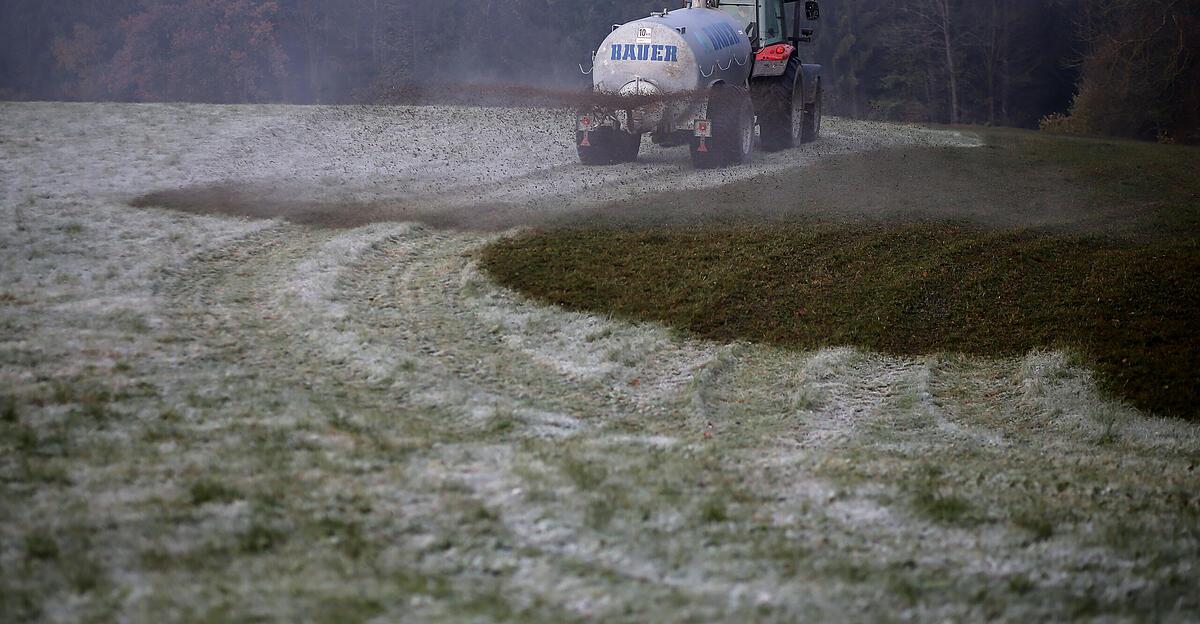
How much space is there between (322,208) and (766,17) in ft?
28.3

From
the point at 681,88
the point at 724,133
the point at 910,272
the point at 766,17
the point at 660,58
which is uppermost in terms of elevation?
the point at 766,17

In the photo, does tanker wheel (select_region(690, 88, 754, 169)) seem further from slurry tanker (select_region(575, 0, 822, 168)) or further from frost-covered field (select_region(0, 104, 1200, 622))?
frost-covered field (select_region(0, 104, 1200, 622))

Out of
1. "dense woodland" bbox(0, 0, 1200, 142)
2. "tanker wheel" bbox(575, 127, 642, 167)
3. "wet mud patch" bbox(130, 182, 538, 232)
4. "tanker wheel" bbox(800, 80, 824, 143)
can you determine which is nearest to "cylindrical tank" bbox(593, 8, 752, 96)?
"tanker wheel" bbox(575, 127, 642, 167)

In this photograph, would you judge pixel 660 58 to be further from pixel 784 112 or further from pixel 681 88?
pixel 784 112

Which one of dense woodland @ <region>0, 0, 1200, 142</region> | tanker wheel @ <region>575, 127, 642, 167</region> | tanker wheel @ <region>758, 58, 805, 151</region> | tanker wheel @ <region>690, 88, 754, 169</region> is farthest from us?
dense woodland @ <region>0, 0, 1200, 142</region>

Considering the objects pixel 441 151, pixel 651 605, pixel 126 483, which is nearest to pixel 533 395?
pixel 126 483

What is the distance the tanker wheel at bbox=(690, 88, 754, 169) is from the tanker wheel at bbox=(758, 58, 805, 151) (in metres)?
1.18

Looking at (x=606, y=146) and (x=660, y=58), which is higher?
(x=660, y=58)

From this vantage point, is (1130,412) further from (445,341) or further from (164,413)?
(164,413)

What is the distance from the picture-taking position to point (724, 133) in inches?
523

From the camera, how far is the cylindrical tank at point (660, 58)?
12.8 metres

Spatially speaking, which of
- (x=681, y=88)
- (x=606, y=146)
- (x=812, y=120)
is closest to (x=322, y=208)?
(x=606, y=146)

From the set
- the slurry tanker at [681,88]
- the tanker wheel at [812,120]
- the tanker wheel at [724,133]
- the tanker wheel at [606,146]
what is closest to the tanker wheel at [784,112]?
the slurry tanker at [681,88]

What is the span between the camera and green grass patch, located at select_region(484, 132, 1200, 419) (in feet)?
22.8
